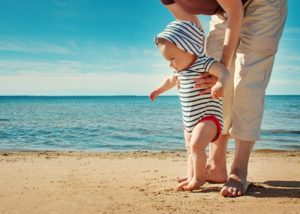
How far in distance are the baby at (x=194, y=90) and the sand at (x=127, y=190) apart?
0.30m

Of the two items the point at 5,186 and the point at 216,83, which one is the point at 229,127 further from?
the point at 5,186

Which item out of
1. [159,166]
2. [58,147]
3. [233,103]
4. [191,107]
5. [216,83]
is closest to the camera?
[216,83]

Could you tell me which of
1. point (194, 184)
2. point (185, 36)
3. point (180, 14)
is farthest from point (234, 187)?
point (180, 14)

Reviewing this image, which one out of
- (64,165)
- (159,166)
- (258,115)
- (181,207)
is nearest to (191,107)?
(258,115)

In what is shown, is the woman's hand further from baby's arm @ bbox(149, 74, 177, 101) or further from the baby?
baby's arm @ bbox(149, 74, 177, 101)

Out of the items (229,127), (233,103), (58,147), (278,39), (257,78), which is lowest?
(58,147)

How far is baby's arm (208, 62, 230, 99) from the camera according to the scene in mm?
2567

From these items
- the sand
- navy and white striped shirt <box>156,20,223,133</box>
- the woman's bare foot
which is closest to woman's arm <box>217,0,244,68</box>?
navy and white striped shirt <box>156,20,223,133</box>

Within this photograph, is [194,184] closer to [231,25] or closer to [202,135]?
[202,135]

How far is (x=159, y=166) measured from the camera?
13.9ft

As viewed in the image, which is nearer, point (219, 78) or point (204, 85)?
point (219, 78)

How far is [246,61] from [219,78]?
16.8 inches

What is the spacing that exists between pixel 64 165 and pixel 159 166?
1.04 m

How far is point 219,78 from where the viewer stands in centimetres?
263
